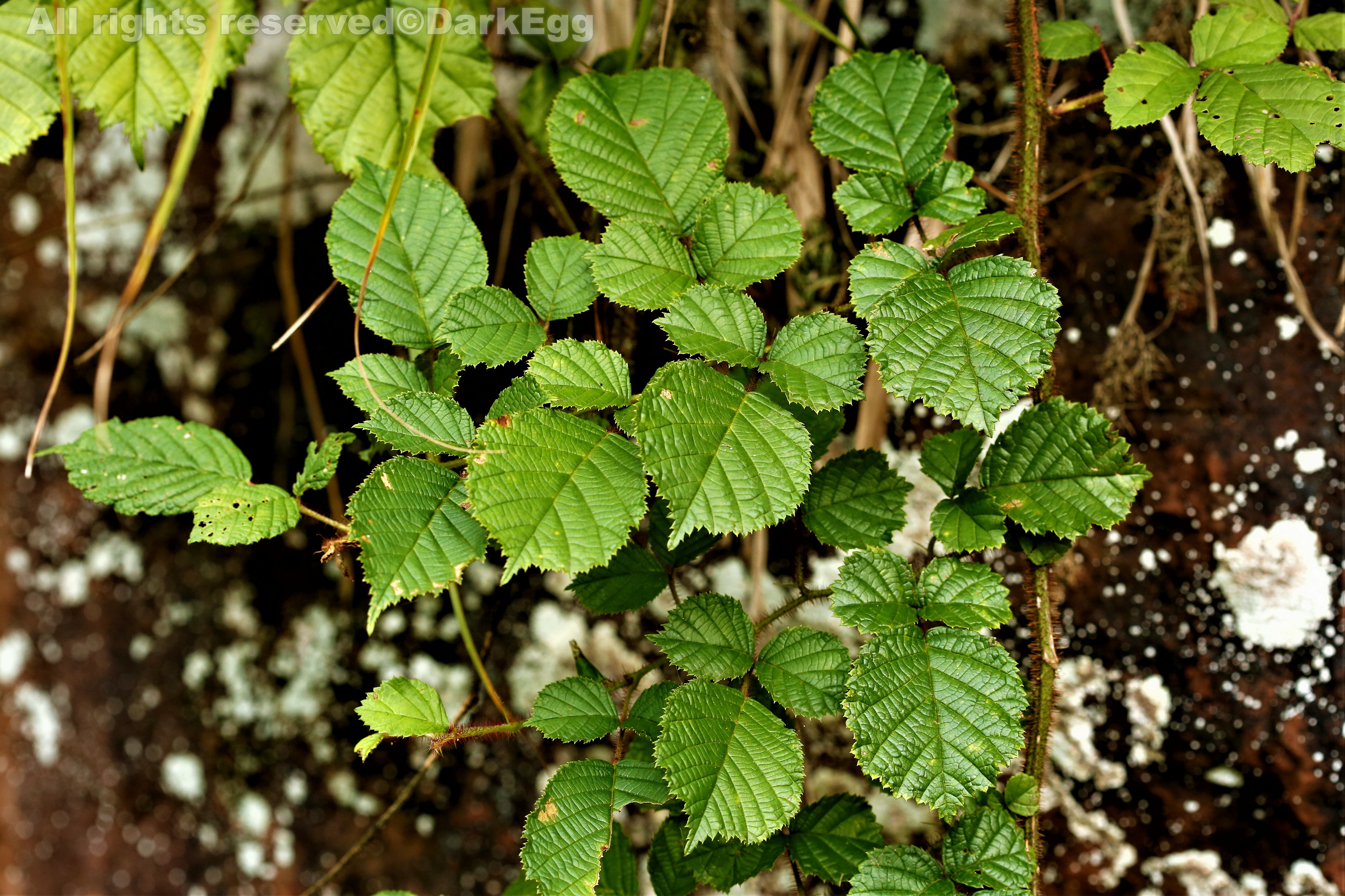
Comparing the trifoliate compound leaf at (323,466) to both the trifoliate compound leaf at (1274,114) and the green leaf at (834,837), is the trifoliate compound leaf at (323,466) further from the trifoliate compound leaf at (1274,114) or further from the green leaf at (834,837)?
the trifoliate compound leaf at (1274,114)

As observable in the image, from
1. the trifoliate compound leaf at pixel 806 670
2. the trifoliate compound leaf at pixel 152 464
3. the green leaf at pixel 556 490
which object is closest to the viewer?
the green leaf at pixel 556 490

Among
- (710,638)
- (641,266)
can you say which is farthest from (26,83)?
(710,638)

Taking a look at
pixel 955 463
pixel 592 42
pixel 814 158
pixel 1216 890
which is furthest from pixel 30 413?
pixel 1216 890

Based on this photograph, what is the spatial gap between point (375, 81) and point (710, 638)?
71 centimetres

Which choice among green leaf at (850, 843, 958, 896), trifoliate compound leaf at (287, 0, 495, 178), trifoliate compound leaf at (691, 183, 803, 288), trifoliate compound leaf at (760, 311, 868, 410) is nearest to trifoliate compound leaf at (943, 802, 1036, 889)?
green leaf at (850, 843, 958, 896)

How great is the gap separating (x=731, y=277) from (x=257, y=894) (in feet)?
4.75

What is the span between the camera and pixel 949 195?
0.76 metres

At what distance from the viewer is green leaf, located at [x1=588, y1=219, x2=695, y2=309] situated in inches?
28.9

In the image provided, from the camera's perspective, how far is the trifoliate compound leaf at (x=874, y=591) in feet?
2.34

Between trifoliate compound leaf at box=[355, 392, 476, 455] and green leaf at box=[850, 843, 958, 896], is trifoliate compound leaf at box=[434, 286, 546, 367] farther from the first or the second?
green leaf at box=[850, 843, 958, 896]

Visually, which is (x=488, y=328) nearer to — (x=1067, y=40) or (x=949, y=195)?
(x=949, y=195)

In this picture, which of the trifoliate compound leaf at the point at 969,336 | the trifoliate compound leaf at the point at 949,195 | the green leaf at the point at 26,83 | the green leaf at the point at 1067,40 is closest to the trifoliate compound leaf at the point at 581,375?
the trifoliate compound leaf at the point at 969,336

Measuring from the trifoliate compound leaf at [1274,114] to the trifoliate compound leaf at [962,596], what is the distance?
1.36ft

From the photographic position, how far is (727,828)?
26.3 inches
